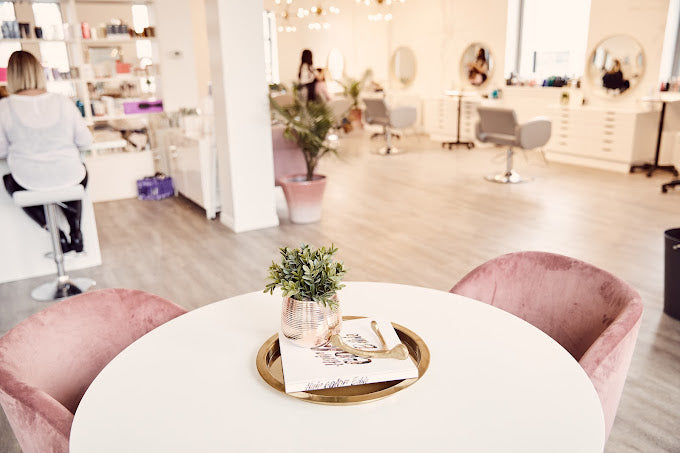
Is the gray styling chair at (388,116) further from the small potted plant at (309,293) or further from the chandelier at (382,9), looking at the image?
the small potted plant at (309,293)

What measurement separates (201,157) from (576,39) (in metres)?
6.17

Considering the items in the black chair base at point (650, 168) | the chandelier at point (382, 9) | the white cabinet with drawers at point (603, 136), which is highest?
the chandelier at point (382, 9)

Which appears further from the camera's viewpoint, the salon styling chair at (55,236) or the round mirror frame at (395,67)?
the round mirror frame at (395,67)

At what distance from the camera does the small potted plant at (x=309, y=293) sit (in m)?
1.36

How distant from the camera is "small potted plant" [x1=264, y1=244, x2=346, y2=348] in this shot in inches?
53.7

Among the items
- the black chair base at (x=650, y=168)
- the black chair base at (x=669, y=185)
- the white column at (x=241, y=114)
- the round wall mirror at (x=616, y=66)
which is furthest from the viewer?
the round wall mirror at (x=616, y=66)

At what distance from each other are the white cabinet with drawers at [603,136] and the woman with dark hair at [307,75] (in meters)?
3.48

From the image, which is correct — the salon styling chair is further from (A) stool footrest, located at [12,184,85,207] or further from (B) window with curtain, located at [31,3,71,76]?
(B) window with curtain, located at [31,3,71,76]

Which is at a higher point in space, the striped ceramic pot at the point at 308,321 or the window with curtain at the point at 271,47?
the window with curtain at the point at 271,47

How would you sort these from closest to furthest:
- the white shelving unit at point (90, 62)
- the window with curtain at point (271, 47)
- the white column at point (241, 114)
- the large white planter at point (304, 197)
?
1. the white column at point (241, 114)
2. the large white planter at point (304, 197)
3. the white shelving unit at point (90, 62)
4. the window with curtain at point (271, 47)

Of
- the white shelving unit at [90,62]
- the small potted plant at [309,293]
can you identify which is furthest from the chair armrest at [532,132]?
the small potted plant at [309,293]

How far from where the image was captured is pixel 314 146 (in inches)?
200

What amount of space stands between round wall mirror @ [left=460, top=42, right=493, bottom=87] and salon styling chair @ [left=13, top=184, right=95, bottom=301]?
7688 millimetres

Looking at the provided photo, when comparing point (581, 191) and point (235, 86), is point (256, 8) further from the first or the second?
point (581, 191)
